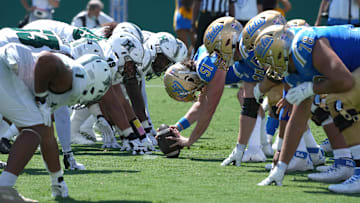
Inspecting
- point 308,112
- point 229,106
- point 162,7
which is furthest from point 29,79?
point 162,7

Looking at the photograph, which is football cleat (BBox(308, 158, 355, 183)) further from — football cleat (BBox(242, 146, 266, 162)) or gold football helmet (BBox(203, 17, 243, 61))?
gold football helmet (BBox(203, 17, 243, 61))

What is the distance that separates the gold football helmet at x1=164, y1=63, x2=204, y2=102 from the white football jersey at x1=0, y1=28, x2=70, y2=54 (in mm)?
1680

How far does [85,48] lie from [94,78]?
1.34 metres

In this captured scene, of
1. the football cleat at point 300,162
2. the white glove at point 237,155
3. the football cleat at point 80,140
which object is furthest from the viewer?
the football cleat at point 80,140

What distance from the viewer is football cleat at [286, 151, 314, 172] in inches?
242

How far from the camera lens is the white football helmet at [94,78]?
15.3ft

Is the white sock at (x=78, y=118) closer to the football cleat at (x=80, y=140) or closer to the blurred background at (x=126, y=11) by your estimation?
the football cleat at (x=80, y=140)

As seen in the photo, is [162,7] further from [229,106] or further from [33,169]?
[33,169]

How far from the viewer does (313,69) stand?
500 cm

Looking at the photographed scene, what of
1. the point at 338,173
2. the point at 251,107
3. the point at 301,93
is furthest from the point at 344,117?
the point at 251,107

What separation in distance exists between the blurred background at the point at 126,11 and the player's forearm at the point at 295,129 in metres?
18.8

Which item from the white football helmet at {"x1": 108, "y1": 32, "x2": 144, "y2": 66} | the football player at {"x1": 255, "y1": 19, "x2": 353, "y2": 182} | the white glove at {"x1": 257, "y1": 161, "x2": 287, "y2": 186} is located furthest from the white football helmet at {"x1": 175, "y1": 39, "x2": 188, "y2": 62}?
the white glove at {"x1": 257, "y1": 161, "x2": 287, "y2": 186}

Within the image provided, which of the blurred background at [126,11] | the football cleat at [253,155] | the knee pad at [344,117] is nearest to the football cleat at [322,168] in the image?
the football cleat at [253,155]

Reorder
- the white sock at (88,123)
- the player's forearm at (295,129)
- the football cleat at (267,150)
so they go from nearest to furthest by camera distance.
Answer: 1. the player's forearm at (295,129)
2. the football cleat at (267,150)
3. the white sock at (88,123)
